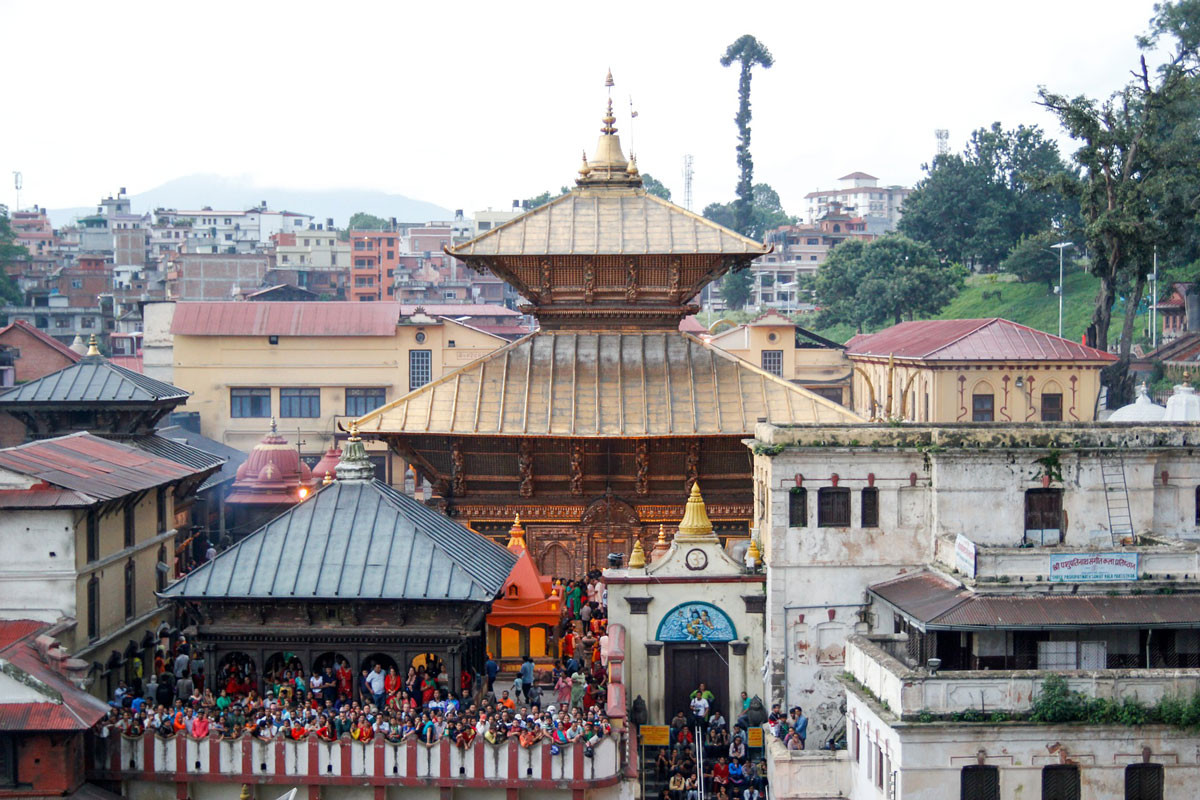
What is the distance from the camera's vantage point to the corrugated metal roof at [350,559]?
100.0ft

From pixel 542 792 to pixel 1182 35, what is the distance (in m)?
72.2

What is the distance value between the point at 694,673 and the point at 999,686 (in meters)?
8.10

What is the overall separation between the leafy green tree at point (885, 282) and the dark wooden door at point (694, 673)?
213 ft

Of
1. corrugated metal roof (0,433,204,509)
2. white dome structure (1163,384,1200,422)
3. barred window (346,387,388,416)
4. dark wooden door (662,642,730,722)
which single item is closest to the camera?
corrugated metal roof (0,433,204,509)

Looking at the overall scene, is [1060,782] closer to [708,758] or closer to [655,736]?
[708,758]

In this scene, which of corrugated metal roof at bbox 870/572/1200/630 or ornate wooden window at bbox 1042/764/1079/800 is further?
corrugated metal roof at bbox 870/572/1200/630

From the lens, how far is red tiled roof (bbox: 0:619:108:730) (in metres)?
26.9

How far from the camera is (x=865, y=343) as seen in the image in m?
79.6

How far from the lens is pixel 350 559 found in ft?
102

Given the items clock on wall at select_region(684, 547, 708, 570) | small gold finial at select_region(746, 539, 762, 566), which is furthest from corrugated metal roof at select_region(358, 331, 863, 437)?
clock on wall at select_region(684, 547, 708, 570)

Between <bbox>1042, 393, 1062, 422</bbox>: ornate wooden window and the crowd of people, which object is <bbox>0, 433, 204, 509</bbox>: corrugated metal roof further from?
<bbox>1042, 393, 1062, 422</bbox>: ornate wooden window

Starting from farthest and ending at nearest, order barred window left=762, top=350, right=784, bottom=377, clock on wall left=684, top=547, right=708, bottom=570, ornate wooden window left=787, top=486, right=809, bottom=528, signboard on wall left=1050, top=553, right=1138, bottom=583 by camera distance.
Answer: barred window left=762, top=350, right=784, bottom=377
clock on wall left=684, top=547, right=708, bottom=570
ornate wooden window left=787, top=486, right=809, bottom=528
signboard on wall left=1050, top=553, right=1138, bottom=583

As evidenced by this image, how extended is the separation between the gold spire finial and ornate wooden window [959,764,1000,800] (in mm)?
8506

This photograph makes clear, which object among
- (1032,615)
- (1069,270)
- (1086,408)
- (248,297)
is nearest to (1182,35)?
(1069,270)
